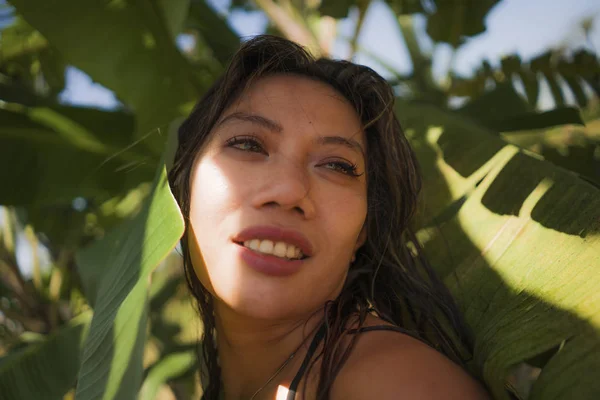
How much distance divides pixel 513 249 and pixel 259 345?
1.67ft

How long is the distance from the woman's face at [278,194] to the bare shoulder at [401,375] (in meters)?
0.16

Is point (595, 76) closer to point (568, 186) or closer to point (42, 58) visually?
point (568, 186)

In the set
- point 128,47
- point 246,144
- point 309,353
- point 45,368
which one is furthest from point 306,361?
point 128,47

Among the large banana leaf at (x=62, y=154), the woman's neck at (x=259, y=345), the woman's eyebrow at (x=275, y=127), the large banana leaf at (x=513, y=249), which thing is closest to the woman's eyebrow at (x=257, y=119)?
the woman's eyebrow at (x=275, y=127)

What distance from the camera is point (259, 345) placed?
1186 mm

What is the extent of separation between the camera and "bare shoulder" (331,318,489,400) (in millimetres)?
878

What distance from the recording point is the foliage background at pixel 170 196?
33.3 inches

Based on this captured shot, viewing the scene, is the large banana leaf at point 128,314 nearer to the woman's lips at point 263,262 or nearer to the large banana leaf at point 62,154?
the woman's lips at point 263,262

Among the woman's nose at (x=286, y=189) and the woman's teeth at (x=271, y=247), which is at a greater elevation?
Answer: the woman's nose at (x=286, y=189)

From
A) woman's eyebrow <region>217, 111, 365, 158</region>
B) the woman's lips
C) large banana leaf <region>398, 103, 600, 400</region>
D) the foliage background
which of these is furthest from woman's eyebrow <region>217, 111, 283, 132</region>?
large banana leaf <region>398, 103, 600, 400</region>

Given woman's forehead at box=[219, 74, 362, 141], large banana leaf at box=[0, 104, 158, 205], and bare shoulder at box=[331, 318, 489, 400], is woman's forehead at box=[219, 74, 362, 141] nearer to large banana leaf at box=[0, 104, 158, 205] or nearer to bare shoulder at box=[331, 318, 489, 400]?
bare shoulder at box=[331, 318, 489, 400]

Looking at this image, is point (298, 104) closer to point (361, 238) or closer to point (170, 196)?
point (361, 238)

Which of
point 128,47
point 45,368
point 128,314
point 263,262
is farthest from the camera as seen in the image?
point 128,47

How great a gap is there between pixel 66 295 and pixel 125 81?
1.62 m
